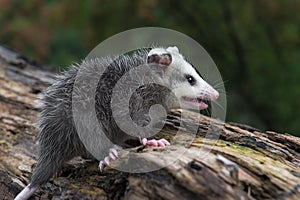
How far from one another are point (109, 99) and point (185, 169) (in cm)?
89

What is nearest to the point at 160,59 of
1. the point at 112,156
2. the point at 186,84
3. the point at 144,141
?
the point at 186,84

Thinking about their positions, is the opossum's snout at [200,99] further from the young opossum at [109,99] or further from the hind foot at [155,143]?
the hind foot at [155,143]

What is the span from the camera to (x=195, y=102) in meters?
3.10

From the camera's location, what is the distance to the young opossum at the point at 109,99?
9.55ft

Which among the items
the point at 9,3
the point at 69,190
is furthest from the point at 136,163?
the point at 9,3

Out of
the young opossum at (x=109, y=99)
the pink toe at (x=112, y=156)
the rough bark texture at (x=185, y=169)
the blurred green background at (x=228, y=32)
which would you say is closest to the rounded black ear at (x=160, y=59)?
the young opossum at (x=109, y=99)

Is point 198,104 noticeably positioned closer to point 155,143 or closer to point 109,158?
point 155,143

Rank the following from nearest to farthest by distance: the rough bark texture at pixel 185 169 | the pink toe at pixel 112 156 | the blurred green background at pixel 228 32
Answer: the rough bark texture at pixel 185 169 < the pink toe at pixel 112 156 < the blurred green background at pixel 228 32

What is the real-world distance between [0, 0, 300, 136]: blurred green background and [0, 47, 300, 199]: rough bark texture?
1953 mm

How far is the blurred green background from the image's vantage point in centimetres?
539

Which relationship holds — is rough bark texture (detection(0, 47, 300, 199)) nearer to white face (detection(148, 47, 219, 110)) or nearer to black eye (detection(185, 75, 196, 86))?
white face (detection(148, 47, 219, 110))

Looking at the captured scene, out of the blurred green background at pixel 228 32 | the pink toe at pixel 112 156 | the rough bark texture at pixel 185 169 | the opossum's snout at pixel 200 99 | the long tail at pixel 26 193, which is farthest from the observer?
the blurred green background at pixel 228 32

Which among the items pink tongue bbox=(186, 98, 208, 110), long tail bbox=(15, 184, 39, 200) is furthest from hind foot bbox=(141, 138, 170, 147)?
long tail bbox=(15, 184, 39, 200)

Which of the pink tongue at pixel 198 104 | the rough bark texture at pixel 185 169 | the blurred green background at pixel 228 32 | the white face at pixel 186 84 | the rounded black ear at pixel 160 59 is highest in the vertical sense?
the blurred green background at pixel 228 32
